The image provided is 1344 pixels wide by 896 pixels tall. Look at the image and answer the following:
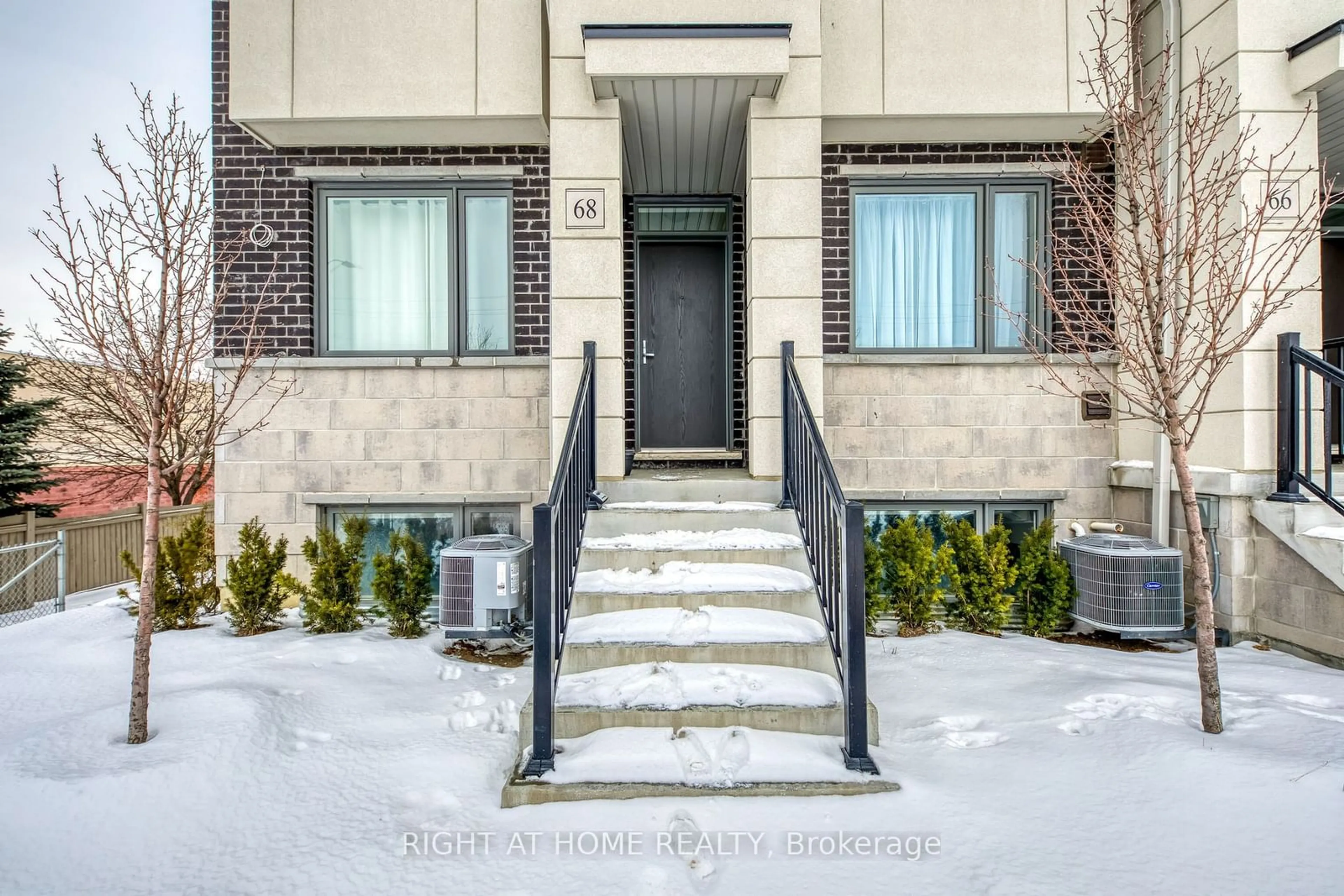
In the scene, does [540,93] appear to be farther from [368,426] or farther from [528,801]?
[528,801]

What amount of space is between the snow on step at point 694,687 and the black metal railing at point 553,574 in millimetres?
170

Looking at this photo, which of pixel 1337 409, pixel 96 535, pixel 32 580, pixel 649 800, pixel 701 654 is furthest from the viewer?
pixel 96 535

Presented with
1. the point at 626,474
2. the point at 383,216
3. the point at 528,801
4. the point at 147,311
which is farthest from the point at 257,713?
the point at 383,216

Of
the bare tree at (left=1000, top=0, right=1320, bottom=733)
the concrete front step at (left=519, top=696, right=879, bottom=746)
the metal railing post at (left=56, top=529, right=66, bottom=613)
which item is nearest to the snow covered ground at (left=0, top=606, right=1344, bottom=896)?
the concrete front step at (left=519, top=696, right=879, bottom=746)

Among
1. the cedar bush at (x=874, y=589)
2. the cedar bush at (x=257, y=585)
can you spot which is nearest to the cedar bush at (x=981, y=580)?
the cedar bush at (x=874, y=589)

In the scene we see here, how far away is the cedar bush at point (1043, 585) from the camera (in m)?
4.79

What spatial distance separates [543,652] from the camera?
2.69m

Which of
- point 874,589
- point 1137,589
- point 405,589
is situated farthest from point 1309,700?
point 405,589

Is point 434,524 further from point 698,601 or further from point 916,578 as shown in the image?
point 916,578

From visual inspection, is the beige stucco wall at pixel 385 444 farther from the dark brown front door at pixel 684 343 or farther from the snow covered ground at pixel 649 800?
the snow covered ground at pixel 649 800

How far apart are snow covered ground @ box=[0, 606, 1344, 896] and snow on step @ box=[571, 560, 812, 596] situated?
758 millimetres

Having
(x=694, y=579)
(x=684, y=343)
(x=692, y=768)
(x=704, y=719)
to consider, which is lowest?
(x=692, y=768)

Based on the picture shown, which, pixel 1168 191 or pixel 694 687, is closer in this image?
pixel 694 687

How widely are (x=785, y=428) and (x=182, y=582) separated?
15.0 ft
